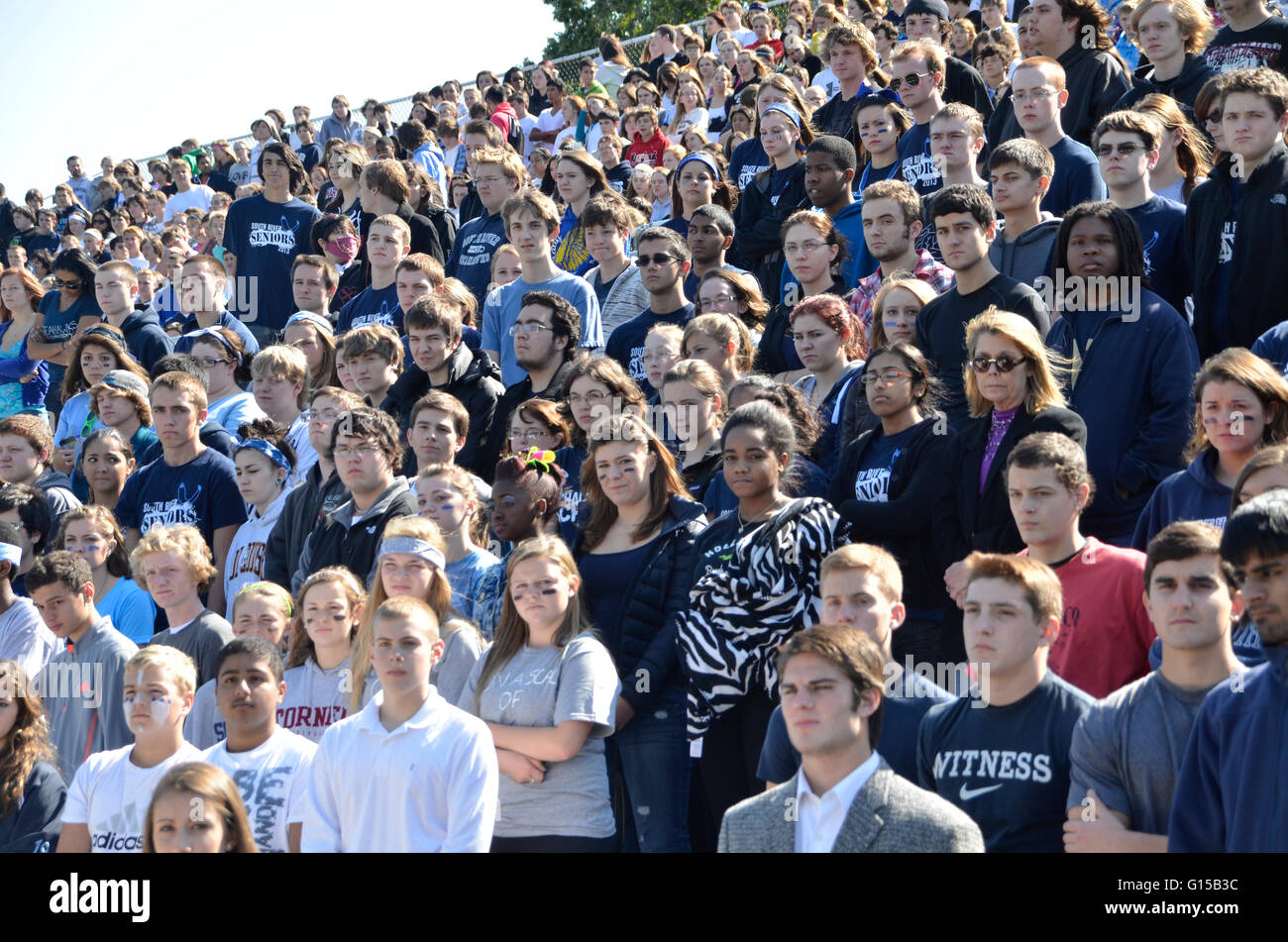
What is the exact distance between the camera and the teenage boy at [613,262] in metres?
10.2

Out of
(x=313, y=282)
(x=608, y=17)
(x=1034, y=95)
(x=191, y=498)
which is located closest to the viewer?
(x=191, y=498)

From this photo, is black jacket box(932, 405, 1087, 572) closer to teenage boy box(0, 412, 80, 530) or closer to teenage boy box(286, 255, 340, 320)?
teenage boy box(0, 412, 80, 530)

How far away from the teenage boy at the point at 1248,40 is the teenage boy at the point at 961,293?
336 centimetres

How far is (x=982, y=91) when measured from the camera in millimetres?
11781

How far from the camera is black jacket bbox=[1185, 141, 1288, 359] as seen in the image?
7.39m

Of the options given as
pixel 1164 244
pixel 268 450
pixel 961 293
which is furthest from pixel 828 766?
pixel 268 450

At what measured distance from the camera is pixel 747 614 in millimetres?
5844

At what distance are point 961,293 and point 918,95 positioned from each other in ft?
12.0

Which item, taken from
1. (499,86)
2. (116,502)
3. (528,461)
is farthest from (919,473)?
(499,86)

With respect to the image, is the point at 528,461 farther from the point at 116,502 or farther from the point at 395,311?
the point at 395,311

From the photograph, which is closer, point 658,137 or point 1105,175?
point 1105,175

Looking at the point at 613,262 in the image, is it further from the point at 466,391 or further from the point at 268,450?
the point at 268,450

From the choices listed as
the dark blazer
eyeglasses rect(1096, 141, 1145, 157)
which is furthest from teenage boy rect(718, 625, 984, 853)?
eyeglasses rect(1096, 141, 1145, 157)
